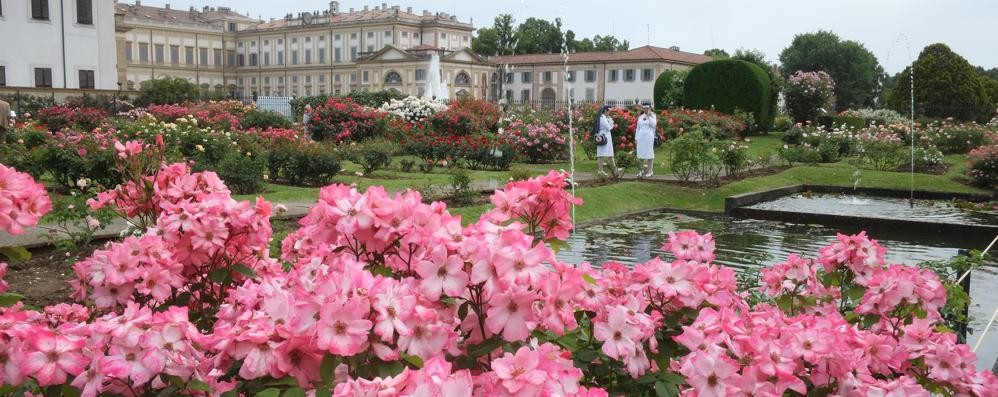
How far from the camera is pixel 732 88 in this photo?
94.8 feet

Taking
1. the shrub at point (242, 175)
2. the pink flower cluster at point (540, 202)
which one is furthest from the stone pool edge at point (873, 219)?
the pink flower cluster at point (540, 202)

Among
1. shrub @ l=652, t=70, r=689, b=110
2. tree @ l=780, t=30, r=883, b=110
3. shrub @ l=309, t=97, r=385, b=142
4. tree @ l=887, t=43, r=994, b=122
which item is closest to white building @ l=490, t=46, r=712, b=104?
tree @ l=780, t=30, r=883, b=110

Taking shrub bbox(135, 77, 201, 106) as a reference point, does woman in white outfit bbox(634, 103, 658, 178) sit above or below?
below

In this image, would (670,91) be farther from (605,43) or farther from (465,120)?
(605,43)

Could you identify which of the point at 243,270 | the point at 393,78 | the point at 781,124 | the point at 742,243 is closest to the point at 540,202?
the point at 243,270

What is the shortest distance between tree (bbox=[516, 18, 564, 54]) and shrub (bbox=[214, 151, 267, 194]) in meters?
72.8

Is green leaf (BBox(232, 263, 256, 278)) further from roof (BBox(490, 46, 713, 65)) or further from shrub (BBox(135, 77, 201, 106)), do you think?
roof (BBox(490, 46, 713, 65))

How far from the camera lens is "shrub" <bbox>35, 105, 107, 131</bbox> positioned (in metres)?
23.3

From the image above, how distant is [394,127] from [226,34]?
78.6 metres

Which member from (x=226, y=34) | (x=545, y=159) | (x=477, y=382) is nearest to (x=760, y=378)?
(x=477, y=382)

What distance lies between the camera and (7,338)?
5.57 feet

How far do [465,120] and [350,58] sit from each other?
2684 inches

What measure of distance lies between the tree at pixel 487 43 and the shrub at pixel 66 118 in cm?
6722

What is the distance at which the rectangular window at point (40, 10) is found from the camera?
33594mm
